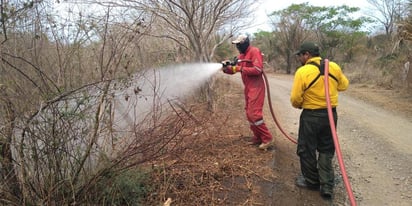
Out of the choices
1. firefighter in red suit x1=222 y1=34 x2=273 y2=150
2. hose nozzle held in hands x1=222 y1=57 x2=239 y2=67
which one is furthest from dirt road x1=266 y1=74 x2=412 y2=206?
hose nozzle held in hands x1=222 y1=57 x2=239 y2=67

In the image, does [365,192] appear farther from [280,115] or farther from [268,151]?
[280,115]

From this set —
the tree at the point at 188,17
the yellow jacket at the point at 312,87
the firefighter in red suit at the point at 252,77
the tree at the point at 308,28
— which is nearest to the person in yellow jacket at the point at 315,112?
the yellow jacket at the point at 312,87

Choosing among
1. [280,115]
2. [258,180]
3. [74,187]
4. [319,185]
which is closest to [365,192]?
[319,185]

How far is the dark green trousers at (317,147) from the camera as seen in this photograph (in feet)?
13.3

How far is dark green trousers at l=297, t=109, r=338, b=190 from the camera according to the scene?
4055mm

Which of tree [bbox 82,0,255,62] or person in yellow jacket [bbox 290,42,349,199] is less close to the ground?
tree [bbox 82,0,255,62]

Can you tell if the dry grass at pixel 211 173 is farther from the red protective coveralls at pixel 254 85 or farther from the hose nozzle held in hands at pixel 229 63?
the hose nozzle held in hands at pixel 229 63

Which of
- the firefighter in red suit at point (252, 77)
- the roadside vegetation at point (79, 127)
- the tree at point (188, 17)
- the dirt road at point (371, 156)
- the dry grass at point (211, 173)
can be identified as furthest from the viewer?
the tree at point (188, 17)

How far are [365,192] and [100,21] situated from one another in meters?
3.88

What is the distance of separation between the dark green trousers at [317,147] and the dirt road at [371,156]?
0.80 ft

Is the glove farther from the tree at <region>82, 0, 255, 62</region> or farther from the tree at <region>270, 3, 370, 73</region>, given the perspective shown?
the tree at <region>270, 3, 370, 73</region>

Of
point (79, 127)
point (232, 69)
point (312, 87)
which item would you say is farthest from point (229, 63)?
point (79, 127)

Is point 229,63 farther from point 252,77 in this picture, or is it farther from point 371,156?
point 371,156

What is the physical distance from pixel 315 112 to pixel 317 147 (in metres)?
0.47
